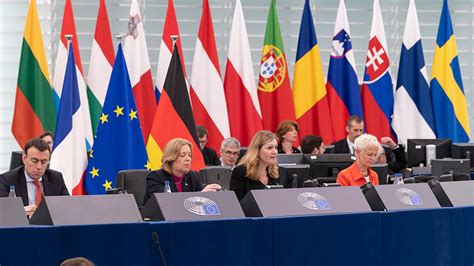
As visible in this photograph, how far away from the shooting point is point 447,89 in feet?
49.0

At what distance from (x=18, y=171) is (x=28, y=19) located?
6079 millimetres

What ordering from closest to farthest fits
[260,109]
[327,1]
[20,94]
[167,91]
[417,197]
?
[417,197]
[167,91]
[20,94]
[260,109]
[327,1]

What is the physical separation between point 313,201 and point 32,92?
703 cm

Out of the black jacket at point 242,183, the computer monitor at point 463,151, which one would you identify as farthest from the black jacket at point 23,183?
the computer monitor at point 463,151

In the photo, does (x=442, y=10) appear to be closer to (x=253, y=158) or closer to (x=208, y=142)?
(x=208, y=142)

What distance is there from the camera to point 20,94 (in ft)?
42.9

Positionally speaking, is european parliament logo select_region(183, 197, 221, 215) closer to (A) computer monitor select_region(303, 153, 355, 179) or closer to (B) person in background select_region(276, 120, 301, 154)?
(A) computer monitor select_region(303, 153, 355, 179)

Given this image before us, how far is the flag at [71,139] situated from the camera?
36.1 feet

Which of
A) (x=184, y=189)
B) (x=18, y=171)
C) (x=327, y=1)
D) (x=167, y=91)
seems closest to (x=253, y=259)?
(x=184, y=189)

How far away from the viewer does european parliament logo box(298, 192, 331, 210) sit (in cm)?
684

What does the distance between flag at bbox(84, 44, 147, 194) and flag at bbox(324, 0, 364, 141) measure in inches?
158

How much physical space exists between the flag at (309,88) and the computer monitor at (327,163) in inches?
171

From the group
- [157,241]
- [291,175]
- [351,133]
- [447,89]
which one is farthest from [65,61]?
[157,241]

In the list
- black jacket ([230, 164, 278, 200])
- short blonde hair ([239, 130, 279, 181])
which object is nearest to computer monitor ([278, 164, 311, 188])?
short blonde hair ([239, 130, 279, 181])
